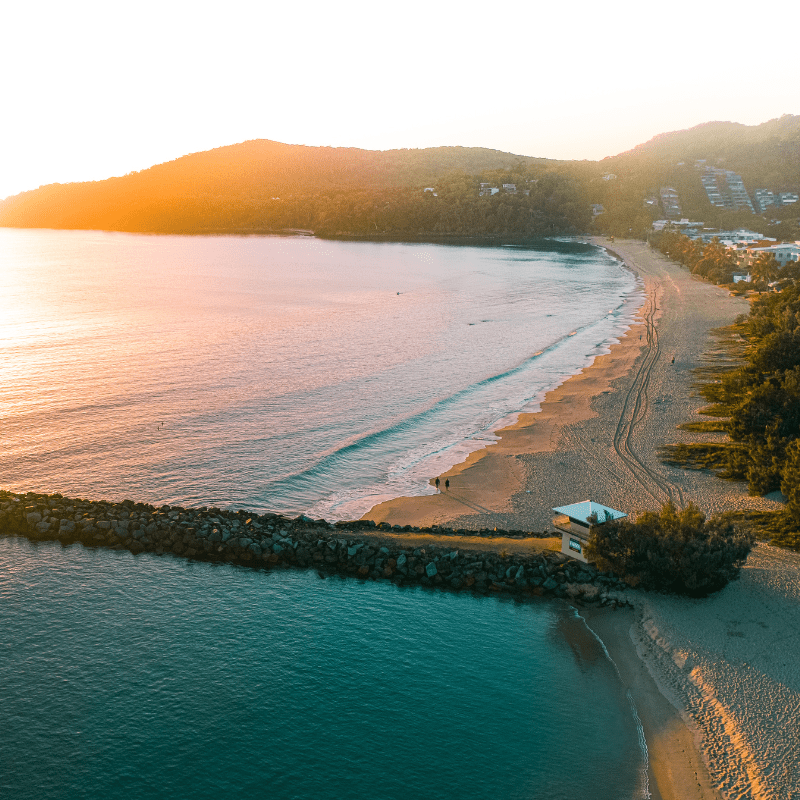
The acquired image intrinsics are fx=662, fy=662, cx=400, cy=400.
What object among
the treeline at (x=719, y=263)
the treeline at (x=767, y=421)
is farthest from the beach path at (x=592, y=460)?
the treeline at (x=719, y=263)

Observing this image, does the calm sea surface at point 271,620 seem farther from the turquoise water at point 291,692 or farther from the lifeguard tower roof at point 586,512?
the lifeguard tower roof at point 586,512

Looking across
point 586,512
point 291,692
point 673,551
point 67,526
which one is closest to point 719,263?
point 586,512

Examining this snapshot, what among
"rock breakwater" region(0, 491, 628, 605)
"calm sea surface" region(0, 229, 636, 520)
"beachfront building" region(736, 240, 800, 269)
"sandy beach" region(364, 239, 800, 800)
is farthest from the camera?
"beachfront building" region(736, 240, 800, 269)

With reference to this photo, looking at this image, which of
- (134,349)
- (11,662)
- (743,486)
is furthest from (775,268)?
(11,662)

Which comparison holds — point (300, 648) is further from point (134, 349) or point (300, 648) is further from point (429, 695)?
point (134, 349)

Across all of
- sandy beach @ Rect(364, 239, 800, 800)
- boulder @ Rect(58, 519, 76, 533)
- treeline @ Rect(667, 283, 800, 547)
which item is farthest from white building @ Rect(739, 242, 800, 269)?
boulder @ Rect(58, 519, 76, 533)

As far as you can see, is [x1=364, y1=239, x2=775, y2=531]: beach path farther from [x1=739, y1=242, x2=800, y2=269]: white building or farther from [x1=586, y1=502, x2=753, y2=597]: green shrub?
[x1=739, y1=242, x2=800, y2=269]: white building
